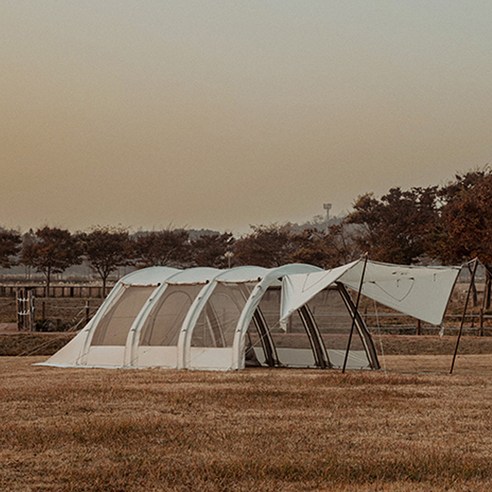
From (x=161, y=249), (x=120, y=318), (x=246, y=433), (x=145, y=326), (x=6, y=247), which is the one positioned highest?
(x=161, y=249)

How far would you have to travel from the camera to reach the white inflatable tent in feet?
60.7

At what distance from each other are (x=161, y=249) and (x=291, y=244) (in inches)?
371

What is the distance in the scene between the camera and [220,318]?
19.6 metres

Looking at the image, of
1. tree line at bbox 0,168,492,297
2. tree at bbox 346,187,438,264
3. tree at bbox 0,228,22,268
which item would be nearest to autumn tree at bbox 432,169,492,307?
tree line at bbox 0,168,492,297

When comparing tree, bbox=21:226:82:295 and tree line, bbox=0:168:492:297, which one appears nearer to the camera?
tree line, bbox=0:168:492:297

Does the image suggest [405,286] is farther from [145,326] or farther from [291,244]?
Answer: [291,244]

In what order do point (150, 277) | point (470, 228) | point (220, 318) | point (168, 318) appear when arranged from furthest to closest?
point (470, 228), point (150, 277), point (168, 318), point (220, 318)

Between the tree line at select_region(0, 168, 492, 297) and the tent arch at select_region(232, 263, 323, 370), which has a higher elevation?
the tree line at select_region(0, 168, 492, 297)

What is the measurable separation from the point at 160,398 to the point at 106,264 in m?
55.2

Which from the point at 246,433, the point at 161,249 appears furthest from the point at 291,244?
the point at 246,433

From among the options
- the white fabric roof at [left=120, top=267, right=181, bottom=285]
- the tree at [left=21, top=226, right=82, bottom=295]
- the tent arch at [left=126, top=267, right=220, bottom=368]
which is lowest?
the tent arch at [left=126, top=267, right=220, bottom=368]

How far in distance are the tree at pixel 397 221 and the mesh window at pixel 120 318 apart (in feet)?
129

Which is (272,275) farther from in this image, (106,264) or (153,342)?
(106,264)

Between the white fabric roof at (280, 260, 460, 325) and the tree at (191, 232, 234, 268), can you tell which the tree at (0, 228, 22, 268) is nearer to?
the tree at (191, 232, 234, 268)
